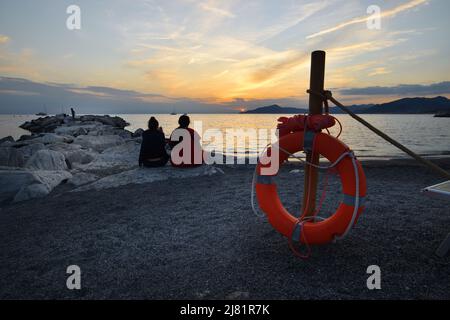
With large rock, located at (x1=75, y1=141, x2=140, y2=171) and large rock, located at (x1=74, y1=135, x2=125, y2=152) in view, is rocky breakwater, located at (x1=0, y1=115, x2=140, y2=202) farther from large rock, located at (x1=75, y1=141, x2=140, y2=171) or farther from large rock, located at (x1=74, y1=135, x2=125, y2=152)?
large rock, located at (x1=74, y1=135, x2=125, y2=152)

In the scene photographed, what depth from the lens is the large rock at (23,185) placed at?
18.6 ft

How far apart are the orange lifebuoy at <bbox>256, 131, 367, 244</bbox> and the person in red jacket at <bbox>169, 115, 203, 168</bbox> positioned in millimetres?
3762

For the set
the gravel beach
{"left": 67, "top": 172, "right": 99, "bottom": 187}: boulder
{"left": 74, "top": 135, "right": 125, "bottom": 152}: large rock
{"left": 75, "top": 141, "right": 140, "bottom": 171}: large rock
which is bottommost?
the gravel beach

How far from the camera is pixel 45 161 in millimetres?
7703

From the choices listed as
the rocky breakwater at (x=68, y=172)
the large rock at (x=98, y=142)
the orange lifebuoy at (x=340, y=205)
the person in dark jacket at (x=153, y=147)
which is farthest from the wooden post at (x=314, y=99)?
the large rock at (x=98, y=142)

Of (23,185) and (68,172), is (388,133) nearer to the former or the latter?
(68,172)

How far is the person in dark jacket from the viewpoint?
688 cm

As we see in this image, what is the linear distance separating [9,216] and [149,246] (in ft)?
9.91

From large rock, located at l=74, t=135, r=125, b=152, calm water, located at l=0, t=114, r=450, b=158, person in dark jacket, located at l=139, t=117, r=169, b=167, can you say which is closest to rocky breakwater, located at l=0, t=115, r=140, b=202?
person in dark jacket, located at l=139, t=117, r=169, b=167

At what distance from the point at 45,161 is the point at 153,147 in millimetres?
3193

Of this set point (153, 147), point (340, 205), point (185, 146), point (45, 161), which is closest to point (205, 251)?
point (340, 205)
